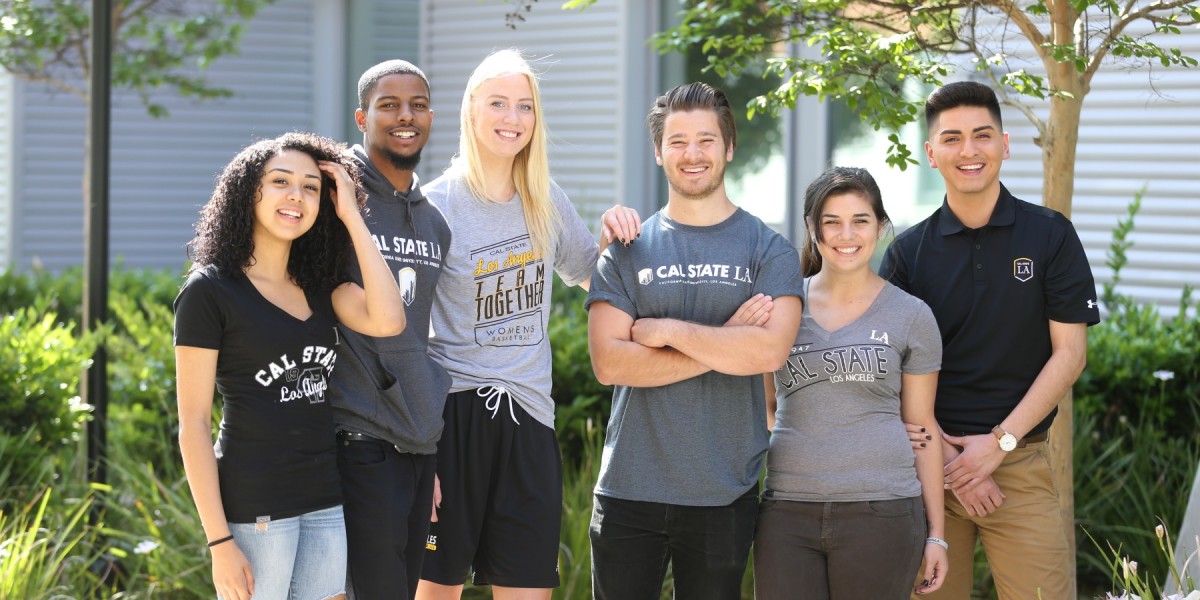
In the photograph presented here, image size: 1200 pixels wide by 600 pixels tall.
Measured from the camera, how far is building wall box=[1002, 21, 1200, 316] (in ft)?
21.9

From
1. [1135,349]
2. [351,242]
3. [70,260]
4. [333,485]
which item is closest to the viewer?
[333,485]

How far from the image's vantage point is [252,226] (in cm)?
309

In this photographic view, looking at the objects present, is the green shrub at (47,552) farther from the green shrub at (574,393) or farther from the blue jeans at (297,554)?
the green shrub at (574,393)

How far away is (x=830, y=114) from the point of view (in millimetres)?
7996

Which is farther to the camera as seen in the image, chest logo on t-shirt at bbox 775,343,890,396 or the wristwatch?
the wristwatch

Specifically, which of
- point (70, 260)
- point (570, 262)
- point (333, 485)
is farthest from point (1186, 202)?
point (70, 260)

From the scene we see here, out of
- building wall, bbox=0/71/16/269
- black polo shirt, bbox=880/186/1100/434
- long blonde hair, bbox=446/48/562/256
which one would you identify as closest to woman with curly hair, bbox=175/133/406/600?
long blonde hair, bbox=446/48/562/256

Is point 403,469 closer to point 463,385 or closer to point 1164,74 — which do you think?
point 463,385

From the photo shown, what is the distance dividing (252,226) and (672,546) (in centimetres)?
142

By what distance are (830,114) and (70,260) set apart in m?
7.14

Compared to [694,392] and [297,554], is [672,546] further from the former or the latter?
[297,554]

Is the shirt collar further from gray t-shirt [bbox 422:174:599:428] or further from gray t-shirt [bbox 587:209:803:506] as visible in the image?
gray t-shirt [bbox 422:174:599:428]

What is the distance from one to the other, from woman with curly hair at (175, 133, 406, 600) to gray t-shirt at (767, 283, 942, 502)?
1.12 meters

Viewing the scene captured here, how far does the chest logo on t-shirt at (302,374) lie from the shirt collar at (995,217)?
6.01 feet
